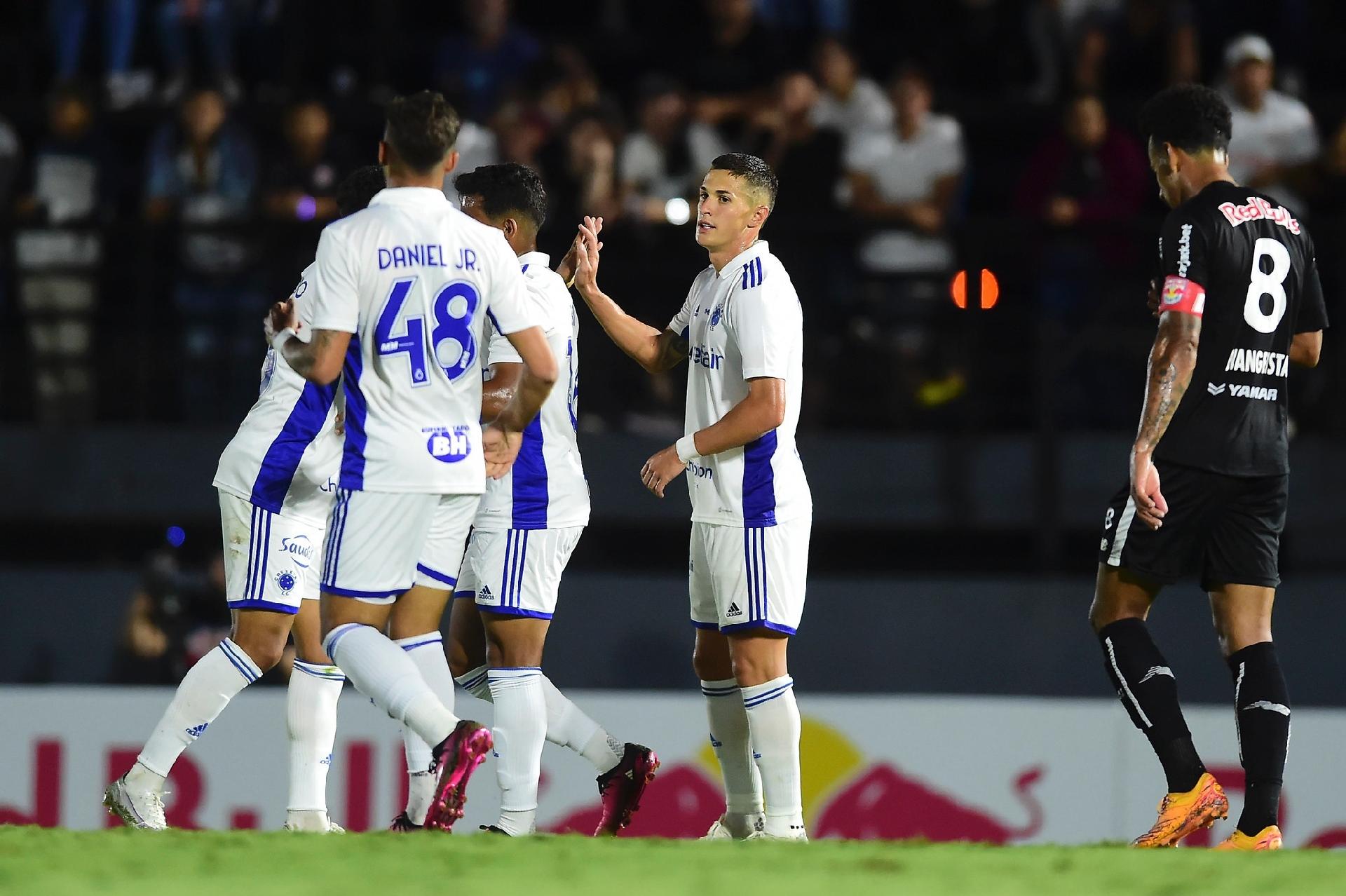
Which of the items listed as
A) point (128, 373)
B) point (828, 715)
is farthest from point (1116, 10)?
point (128, 373)

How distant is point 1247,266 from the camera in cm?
554

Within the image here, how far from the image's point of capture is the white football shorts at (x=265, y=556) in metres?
5.70

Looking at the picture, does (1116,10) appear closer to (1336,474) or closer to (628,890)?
(1336,474)

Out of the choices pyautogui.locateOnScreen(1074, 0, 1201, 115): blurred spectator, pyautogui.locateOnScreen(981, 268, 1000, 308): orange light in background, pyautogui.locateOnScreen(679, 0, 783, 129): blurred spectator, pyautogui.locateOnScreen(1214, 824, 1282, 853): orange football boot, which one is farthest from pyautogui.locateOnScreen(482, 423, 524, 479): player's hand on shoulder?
pyautogui.locateOnScreen(1074, 0, 1201, 115): blurred spectator

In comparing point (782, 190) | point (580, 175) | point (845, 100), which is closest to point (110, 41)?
point (580, 175)

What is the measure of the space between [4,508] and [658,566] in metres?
3.81

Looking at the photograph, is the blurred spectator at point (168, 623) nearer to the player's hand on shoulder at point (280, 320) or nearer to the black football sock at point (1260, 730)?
the player's hand on shoulder at point (280, 320)

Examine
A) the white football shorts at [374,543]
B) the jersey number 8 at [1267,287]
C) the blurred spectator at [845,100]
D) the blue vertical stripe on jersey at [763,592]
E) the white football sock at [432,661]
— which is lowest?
the white football sock at [432,661]

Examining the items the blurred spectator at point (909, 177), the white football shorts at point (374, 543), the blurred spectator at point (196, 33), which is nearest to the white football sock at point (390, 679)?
the white football shorts at point (374, 543)

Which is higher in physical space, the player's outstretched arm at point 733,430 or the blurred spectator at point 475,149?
the blurred spectator at point 475,149

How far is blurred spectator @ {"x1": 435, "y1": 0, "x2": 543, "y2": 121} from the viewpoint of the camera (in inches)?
457

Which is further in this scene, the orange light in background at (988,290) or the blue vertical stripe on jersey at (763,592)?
the orange light in background at (988,290)

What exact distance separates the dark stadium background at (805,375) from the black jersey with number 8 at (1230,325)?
430cm

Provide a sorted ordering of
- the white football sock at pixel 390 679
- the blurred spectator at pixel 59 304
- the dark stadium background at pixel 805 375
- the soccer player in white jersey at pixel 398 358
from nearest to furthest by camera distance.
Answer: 1. the white football sock at pixel 390 679
2. the soccer player in white jersey at pixel 398 358
3. the dark stadium background at pixel 805 375
4. the blurred spectator at pixel 59 304
